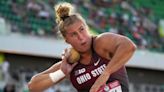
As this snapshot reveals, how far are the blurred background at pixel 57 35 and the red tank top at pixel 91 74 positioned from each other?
22.0 ft

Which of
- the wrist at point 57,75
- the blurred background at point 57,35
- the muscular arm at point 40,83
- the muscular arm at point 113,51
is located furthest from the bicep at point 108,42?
the blurred background at point 57,35

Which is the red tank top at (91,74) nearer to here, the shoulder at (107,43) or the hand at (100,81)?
the shoulder at (107,43)

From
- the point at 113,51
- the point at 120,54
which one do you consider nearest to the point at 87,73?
the point at 113,51

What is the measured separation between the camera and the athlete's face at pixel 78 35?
161 inches

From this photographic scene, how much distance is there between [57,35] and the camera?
14016 millimetres

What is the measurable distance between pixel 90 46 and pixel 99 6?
1270 centimetres

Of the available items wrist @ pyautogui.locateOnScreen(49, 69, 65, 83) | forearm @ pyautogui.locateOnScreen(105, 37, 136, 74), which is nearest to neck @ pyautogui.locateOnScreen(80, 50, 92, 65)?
wrist @ pyautogui.locateOnScreen(49, 69, 65, 83)

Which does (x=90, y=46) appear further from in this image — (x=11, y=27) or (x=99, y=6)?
(x=99, y=6)

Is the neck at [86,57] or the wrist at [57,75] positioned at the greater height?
the neck at [86,57]

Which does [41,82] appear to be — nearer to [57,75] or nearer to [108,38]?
[57,75]

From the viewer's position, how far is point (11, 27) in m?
13.9

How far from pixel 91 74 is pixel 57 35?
9.81 m

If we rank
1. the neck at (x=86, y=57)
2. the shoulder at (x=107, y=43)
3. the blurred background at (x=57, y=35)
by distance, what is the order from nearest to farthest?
the shoulder at (x=107, y=43)
the neck at (x=86, y=57)
the blurred background at (x=57, y=35)

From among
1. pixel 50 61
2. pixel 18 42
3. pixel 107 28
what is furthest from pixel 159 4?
pixel 18 42
